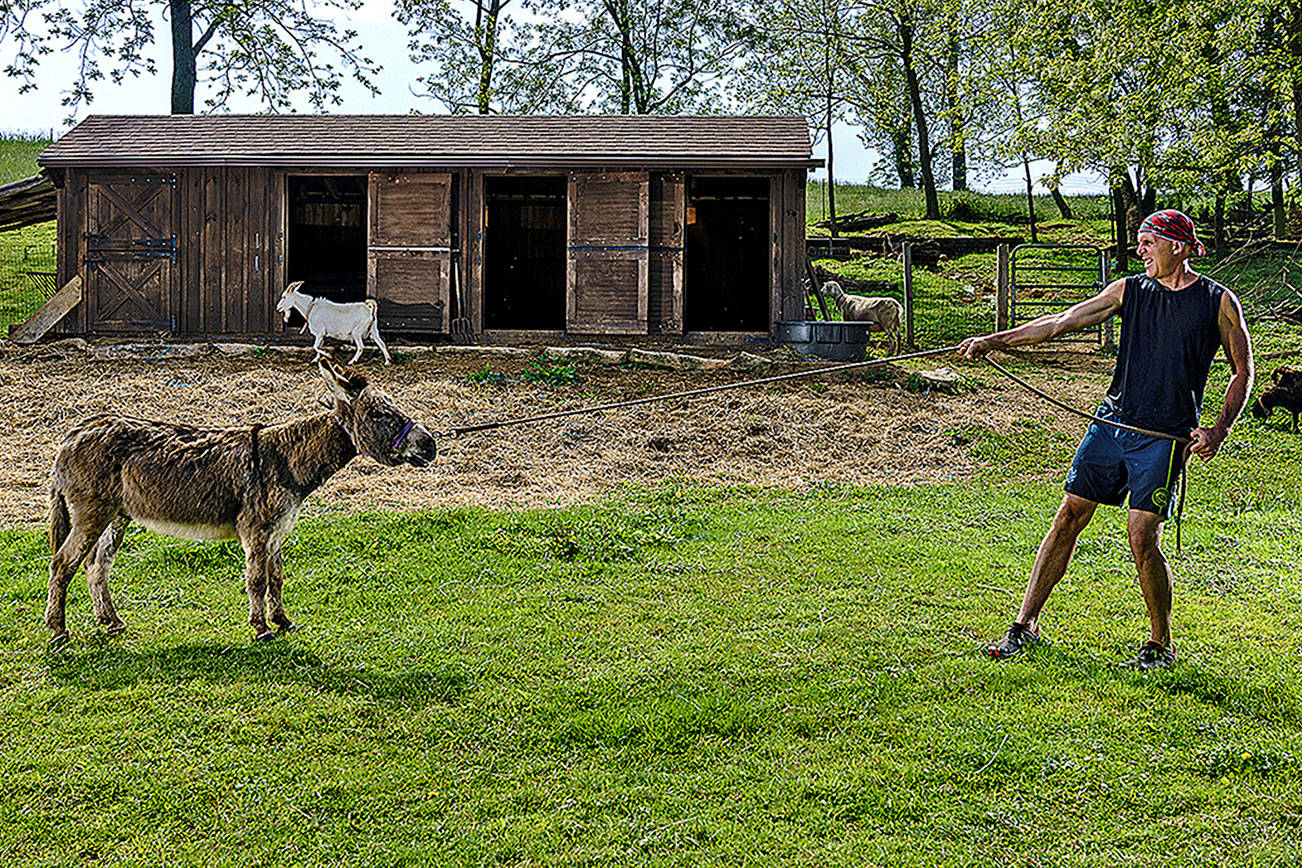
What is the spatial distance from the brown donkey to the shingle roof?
10.5 meters

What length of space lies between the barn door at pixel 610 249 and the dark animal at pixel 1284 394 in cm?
790

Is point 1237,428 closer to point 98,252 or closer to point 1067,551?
point 1067,551

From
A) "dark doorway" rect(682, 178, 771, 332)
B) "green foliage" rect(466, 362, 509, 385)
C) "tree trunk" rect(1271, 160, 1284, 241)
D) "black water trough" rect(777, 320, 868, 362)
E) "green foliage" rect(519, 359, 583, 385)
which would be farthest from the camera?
"tree trunk" rect(1271, 160, 1284, 241)

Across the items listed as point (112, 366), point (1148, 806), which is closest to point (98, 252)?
point (112, 366)

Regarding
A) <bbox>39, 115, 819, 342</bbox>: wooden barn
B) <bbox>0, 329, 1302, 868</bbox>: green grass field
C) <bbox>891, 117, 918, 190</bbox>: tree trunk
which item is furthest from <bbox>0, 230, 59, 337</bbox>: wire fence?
<bbox>891, 117, 918, 190</bbox>: tree trunk

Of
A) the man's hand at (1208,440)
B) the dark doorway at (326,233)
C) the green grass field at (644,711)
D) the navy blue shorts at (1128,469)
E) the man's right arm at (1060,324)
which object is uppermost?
the dark doorway at (326,233)

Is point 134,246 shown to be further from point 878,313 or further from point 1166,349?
point 1166,349

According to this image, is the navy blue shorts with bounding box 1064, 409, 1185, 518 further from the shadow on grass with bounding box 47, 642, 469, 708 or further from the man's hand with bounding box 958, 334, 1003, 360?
the shadow on grass with bounding box 47, 642, 469, 708

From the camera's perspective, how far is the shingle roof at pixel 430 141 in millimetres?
14938

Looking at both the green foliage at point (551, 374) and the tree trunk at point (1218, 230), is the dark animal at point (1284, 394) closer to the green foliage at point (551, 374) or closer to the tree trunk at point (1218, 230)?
the green foliage at point (551, 374)

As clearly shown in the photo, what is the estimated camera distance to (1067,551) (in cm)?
503

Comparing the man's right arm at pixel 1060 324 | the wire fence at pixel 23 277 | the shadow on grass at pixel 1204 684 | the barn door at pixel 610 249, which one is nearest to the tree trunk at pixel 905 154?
the barn door at pixel 610 249

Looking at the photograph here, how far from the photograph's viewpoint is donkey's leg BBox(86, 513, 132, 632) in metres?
5.18

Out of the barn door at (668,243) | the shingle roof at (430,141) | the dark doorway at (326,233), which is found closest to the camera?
the shingle roof at (430,141)
